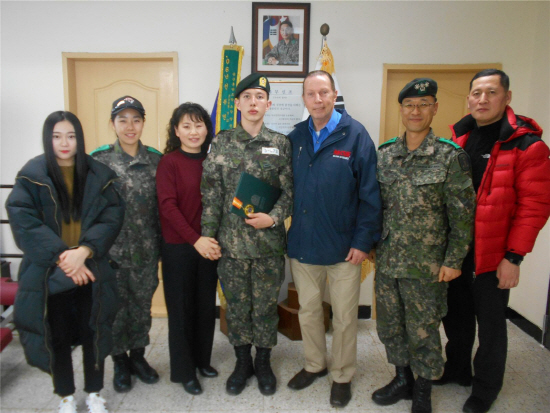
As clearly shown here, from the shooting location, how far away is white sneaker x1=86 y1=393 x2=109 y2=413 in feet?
5.35

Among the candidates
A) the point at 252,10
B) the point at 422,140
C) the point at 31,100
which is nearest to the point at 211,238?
the point at 422,140

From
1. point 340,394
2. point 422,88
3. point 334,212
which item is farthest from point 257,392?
point 422,88

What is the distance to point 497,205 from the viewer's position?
1.55 meters

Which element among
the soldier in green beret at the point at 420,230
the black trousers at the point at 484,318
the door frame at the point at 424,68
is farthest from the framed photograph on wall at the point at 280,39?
the black trousers at the point at 484,318

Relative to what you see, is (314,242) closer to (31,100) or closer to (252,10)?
(252,10)

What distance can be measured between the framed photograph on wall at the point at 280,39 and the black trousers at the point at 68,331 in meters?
1.98

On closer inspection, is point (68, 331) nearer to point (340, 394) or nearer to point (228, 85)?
point (340, 394)

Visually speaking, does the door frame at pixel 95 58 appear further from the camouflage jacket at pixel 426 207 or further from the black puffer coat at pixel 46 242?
the camouflage jacket at pixel 426 207

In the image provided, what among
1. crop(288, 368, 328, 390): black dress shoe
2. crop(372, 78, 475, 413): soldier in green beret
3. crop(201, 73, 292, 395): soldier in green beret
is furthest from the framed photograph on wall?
crop(288, 368, 328, 390): black dress shoe

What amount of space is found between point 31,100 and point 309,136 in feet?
7.62

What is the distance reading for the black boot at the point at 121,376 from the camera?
186cm

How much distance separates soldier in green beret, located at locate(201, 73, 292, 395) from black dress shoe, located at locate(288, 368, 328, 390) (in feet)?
0.45

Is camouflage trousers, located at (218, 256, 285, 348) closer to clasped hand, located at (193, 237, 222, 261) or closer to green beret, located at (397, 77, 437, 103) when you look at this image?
clasped hand, located at (193, 237, 222, 261)

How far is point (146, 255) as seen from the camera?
1825 mm
